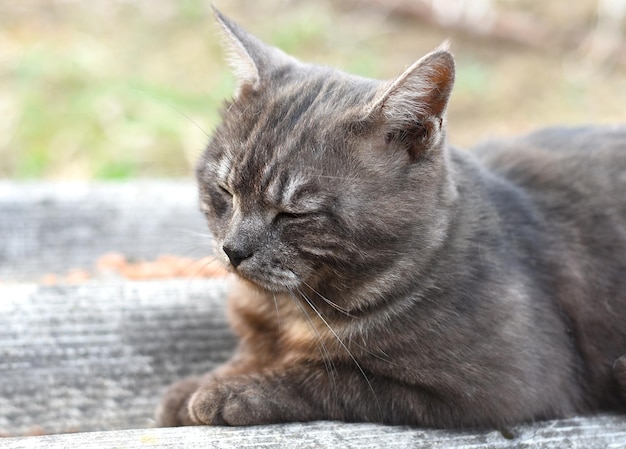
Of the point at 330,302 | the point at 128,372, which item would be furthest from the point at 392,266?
the point at 128,372

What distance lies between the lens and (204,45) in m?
5.21

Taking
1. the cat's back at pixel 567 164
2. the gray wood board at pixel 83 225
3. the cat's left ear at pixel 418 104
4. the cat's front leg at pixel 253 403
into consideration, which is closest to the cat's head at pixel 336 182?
the cat's left ear at pixel 418 104

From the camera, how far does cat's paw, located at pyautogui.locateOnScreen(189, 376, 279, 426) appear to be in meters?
1.48

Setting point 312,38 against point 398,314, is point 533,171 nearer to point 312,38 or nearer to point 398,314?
point 398,314

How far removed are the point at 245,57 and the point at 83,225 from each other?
4.24 ft

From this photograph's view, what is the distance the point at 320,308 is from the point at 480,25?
4280 mm

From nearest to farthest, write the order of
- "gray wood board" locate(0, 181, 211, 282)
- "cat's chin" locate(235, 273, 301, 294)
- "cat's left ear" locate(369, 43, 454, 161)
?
"cat's left ear" locate(369, 43, 454, 161)
"cat's chin" locate(235, 273, 301, 294)
"gray wood board" locate(0, 181, 211, 282)

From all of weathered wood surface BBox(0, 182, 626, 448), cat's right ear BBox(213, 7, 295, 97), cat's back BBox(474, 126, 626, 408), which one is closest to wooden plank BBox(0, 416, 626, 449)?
weathered wood surface BBox(0, 182, 626, 448)

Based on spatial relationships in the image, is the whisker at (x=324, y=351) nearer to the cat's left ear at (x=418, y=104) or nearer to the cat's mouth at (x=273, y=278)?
the cat's mouth at (x=273, y=278)

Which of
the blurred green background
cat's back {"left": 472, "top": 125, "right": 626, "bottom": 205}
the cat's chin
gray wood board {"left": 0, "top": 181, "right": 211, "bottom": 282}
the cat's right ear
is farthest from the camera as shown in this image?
the blurred green background

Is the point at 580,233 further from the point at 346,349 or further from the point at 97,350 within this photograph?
the point at 97,350

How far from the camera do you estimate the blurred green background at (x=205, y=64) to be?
161 inches

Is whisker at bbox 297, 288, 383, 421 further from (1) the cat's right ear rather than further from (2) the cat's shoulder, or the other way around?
(2) the cat's shoulder

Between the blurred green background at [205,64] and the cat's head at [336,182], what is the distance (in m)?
2.52
